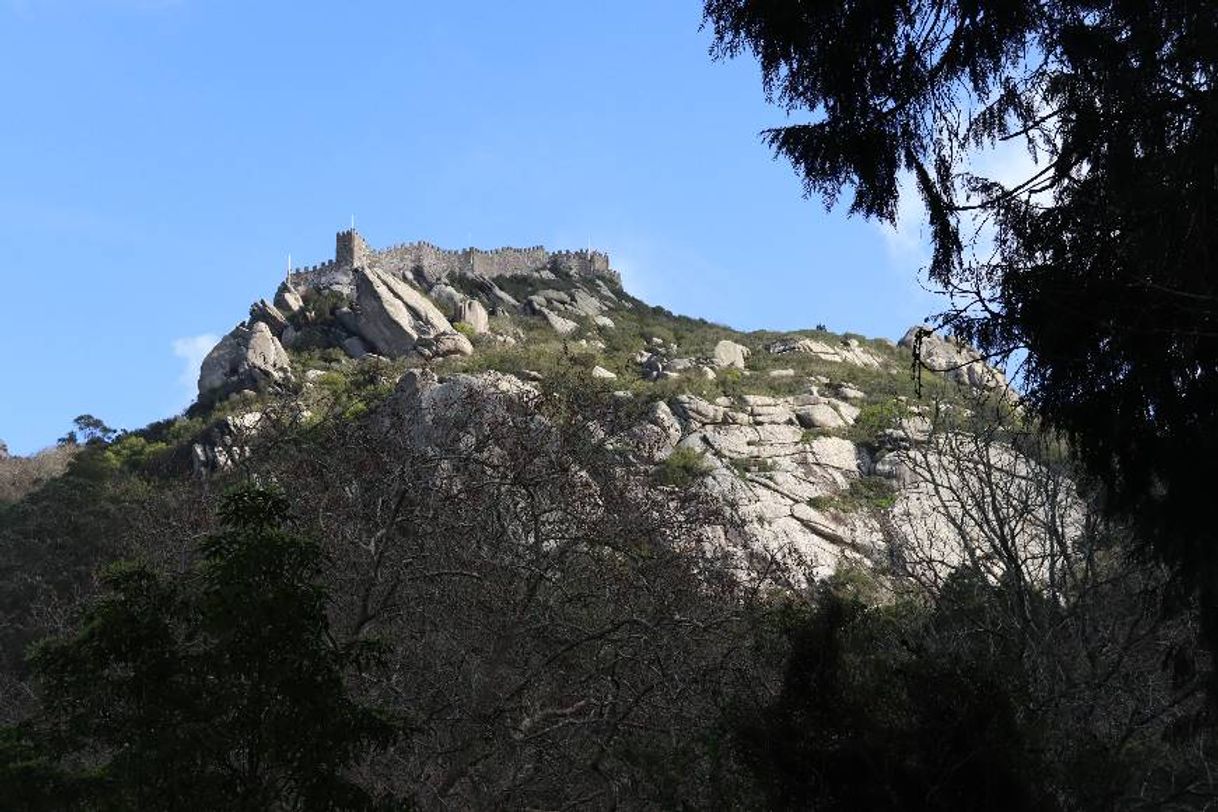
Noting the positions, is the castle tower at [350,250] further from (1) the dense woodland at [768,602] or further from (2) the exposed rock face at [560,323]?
(1) the dense woodland at [768,602]

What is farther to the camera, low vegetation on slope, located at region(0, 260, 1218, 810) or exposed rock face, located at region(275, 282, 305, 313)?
exposed rock face, located at region(275, 282, 305, 313)

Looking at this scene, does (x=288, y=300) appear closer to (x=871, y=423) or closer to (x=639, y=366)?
(x=639, y=366)

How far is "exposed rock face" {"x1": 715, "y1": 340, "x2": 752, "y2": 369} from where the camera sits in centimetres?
5666

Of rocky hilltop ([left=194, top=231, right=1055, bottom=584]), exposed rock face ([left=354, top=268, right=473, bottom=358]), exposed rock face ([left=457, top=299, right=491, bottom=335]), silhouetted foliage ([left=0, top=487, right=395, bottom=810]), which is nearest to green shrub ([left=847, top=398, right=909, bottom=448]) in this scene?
rocky hilltop ([left=194, top=231, right=1055, bottom=584])

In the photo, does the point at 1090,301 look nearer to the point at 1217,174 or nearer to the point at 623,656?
the point at 1217,174

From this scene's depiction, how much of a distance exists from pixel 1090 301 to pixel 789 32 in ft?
5.78

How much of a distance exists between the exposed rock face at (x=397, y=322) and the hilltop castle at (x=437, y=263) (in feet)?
20.5

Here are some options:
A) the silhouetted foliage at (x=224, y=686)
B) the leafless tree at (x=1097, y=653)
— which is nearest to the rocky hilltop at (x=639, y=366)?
the leafless tree at (x=1097, y=653)

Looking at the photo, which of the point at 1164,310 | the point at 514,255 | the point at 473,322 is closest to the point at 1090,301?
the point at 1164,310

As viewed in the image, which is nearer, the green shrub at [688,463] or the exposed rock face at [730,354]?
the green shrub at [688,463]

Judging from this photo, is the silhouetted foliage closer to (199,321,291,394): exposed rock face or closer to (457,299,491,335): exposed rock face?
(199,321,291,394): exposed rock face

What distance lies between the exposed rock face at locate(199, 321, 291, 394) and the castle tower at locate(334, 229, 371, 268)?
346 inches

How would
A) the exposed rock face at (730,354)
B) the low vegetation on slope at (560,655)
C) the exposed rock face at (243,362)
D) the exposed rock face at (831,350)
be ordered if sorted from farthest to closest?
Answer: the exposed rock face at (831,350) < the exposed rock face at (730,354) < the exposed rock face at (243,362) < the low vegetation on slope at (560,655)

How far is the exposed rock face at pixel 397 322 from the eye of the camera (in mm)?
52031
